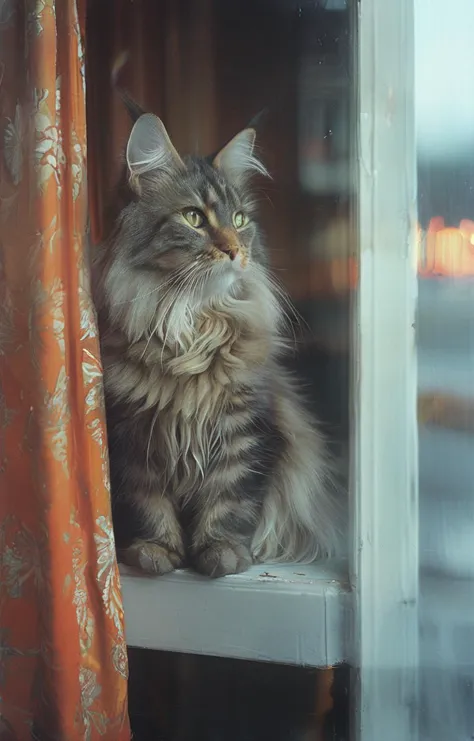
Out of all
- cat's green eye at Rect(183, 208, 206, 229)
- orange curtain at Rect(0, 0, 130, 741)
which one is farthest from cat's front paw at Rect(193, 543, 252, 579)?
cat's green eye at Rect(183, 208, 206, 229)

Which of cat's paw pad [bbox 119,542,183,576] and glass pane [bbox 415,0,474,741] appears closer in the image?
glass pane [bbox 415,0,474,741]

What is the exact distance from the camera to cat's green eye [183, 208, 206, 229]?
1.09m

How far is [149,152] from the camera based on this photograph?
1124mm

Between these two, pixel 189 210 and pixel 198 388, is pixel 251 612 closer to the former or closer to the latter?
pixel 198 388

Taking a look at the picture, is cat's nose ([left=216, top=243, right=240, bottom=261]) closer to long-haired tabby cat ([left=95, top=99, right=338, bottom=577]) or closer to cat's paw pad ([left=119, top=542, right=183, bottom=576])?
long-haired tabby cat ([left=95, top=99, right=338, bottom=577])

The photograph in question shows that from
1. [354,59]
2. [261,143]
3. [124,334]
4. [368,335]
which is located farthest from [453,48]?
[124,334]

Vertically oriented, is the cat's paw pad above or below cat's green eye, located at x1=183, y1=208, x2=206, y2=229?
below

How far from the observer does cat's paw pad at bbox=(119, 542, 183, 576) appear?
1096mm

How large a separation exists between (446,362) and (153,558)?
596 mm

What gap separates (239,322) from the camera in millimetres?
1122

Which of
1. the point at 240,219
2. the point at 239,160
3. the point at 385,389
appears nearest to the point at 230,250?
the point at 240,219

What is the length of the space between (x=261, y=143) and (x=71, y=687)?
990mm

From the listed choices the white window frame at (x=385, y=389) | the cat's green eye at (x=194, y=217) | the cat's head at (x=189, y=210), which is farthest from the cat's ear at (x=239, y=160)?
the white window frame at (x=385, y=389)

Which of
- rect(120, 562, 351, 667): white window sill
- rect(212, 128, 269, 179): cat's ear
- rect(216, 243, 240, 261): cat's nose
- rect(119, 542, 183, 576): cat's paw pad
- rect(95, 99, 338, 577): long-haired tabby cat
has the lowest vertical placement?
rect(120, 562, 351, 667): white window sill
